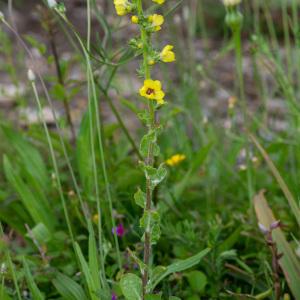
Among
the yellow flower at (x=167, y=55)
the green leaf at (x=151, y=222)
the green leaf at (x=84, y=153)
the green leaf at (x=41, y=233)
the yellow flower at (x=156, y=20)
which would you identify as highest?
the yellow flower at (x=156, y=20)

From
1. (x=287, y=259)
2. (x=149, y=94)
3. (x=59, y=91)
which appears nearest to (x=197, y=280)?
(x=287, y=259)

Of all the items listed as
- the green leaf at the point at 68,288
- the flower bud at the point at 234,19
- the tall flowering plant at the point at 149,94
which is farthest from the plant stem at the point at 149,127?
the flower bud at the point at 234,19

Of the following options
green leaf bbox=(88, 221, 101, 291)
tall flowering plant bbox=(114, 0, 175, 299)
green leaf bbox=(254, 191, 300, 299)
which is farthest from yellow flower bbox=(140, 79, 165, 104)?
green leaf bbox=(254, 191, 300, 299)

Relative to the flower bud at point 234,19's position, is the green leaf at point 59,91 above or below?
below

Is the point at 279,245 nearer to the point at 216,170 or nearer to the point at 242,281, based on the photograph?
the point at 242,281

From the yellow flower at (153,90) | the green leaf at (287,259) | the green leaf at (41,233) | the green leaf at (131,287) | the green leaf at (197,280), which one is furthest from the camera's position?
the green leaf at (41,233)

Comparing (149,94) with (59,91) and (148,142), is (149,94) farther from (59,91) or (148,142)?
(59,91)

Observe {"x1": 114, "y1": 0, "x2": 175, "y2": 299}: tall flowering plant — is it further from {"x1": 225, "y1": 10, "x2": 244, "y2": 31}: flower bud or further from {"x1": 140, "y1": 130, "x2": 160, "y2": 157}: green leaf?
Result: {"x1": 225, "y1": 10, "x2": 244, "y2": 31}: flower bud

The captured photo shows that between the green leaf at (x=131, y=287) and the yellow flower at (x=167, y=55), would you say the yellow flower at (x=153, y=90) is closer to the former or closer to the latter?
the yellow flower at (x=167, y=55)
